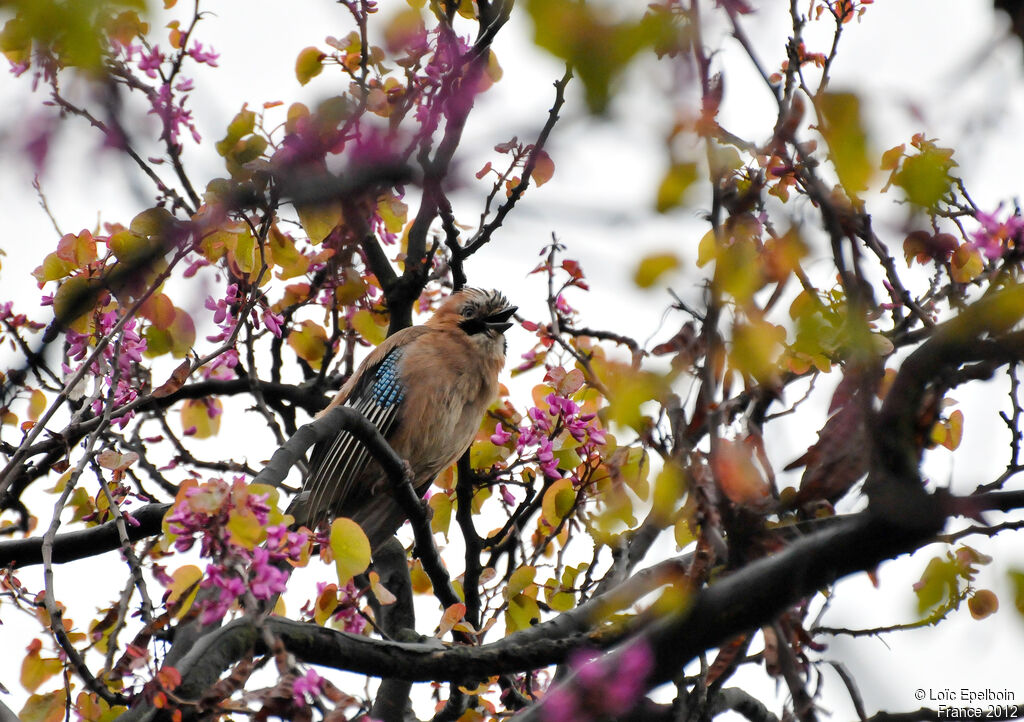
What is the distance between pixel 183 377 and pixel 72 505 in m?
1.23

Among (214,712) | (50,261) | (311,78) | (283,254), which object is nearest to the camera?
(214,712)

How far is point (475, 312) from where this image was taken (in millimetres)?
6562

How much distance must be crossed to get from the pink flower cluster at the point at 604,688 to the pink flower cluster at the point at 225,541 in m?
0.77

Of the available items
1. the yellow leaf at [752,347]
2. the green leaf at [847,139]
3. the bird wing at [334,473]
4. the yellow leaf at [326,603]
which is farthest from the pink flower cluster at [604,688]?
the bird wing at [334,473]

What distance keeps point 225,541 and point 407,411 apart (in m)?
3.47

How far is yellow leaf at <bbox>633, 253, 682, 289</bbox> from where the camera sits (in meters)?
1.65

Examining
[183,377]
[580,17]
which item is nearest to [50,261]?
[183,377]

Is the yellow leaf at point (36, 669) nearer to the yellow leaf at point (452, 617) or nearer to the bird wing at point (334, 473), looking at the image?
the yellow leaf at point (452, 617)

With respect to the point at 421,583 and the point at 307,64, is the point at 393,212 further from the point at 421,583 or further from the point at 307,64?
the point at 421,583

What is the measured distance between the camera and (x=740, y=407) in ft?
11.1

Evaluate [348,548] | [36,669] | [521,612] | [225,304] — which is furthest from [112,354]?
[521,612]

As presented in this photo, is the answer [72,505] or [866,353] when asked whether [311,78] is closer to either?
[72,505]

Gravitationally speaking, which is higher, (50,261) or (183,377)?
(50,261)

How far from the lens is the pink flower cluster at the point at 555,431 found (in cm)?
423
